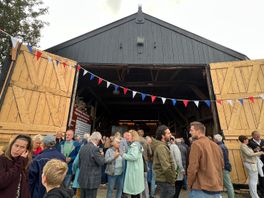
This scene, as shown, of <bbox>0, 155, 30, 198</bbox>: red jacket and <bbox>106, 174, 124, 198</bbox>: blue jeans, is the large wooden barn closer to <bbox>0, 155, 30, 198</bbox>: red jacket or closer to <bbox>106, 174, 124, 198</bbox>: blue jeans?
<bbox>106, 174, 124, 198</bbox>: blue jeans

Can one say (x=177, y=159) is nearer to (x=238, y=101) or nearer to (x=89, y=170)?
(x=89, y=170)

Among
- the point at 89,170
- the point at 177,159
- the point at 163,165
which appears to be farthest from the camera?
the point at 177,159

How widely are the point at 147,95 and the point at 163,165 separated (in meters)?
4.32

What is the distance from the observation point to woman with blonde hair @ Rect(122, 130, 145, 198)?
4.10m

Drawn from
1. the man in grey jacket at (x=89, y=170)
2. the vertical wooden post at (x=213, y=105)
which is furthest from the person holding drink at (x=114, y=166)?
the vertical wooden post at (x=213, y=105)

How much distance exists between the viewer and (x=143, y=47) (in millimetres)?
8617

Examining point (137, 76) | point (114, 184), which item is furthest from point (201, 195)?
point (137, 76)

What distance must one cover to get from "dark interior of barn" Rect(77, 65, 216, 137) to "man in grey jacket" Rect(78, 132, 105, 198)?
3.94 m

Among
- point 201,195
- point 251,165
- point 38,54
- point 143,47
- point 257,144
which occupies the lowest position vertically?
point 201,195

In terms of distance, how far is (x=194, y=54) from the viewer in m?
8.40

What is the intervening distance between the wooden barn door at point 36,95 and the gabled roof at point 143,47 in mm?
1350

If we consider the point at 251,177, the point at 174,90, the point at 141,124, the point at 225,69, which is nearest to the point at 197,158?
the point at 251,177

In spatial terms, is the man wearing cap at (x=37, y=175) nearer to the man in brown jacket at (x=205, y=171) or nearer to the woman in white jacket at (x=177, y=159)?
the man in brown jacket at (x=205, y=171)

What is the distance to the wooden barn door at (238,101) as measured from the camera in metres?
6.55
